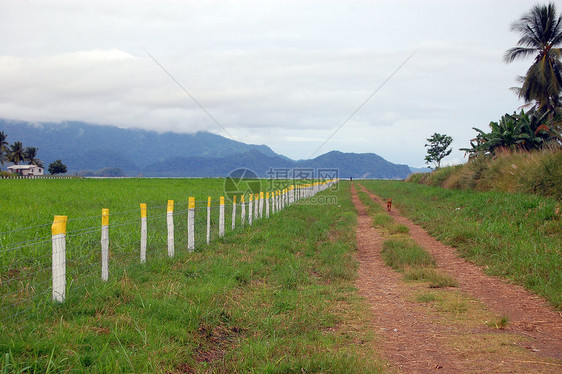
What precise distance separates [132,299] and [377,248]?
704cm

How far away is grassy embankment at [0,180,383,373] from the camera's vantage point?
3900 mm

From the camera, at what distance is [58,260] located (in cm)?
510

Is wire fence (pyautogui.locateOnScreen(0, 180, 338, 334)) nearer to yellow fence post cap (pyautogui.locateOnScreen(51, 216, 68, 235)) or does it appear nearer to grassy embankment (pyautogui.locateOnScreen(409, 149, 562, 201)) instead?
yellow fence post cap (pyautogui.locateOnScreen(51, 216, 68, 235))

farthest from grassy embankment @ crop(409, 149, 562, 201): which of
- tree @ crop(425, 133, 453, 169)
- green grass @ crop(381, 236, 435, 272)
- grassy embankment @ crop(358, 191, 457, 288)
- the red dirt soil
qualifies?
tree @ crop(425, 133, 453, 169)

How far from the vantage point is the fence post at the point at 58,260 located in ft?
16.7

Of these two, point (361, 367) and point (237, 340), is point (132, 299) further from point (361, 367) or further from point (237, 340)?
point (361, 367)

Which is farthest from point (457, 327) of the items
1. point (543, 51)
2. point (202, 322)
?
point (543, 51)

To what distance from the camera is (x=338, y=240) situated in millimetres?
11914

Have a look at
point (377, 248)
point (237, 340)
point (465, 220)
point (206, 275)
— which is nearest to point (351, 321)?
point (237, 340)

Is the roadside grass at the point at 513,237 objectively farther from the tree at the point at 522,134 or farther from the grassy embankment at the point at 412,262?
the tree at the point at 522,134

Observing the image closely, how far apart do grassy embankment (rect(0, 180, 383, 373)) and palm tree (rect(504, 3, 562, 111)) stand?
102 ft

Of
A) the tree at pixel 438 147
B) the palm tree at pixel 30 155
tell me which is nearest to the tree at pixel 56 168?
the palm tree at pixel 30 155

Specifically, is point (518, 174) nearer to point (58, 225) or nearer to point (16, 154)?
point (58, 225)

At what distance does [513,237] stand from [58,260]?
9.45 m
